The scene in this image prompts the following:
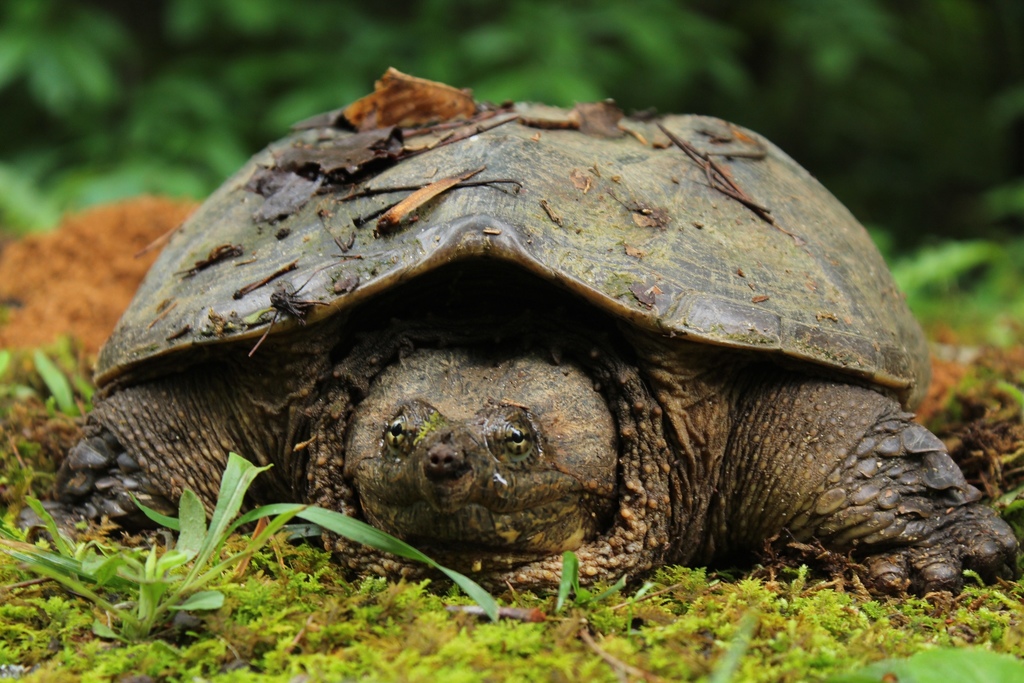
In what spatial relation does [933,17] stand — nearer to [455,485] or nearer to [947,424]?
[947,424]

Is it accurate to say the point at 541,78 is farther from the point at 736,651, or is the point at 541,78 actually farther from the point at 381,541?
the point at 736,651

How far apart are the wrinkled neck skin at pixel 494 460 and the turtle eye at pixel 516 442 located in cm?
2

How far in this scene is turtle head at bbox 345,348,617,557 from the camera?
2.17 metres

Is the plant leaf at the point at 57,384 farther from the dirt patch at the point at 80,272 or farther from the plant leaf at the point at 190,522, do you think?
the plant leaf at the point at 190,522

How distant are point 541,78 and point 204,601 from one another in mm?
5936

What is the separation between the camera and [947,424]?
354 cm

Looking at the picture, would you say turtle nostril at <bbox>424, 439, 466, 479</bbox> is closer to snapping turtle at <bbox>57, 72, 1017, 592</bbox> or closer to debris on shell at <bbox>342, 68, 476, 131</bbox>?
snapping turtle at <bbox>57, 72, 1017, 592</bbox>

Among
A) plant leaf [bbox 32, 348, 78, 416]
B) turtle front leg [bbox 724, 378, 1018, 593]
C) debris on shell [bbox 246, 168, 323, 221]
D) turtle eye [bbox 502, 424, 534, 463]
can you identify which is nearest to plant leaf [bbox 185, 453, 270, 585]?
turtle eye [bbox 502, 424, 534, 463]

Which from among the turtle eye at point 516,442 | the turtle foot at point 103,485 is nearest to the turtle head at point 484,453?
the turtle eye at point 516,442

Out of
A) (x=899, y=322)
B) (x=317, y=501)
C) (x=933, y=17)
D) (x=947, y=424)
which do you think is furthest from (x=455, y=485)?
(x=933, y=17)

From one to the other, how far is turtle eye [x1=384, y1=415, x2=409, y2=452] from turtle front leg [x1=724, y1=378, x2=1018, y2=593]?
0.99 meters

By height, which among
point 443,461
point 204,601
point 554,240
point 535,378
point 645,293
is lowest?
point 204,601

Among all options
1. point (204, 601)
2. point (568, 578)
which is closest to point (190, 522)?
point (204, 601)

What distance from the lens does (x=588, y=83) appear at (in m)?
7.41
